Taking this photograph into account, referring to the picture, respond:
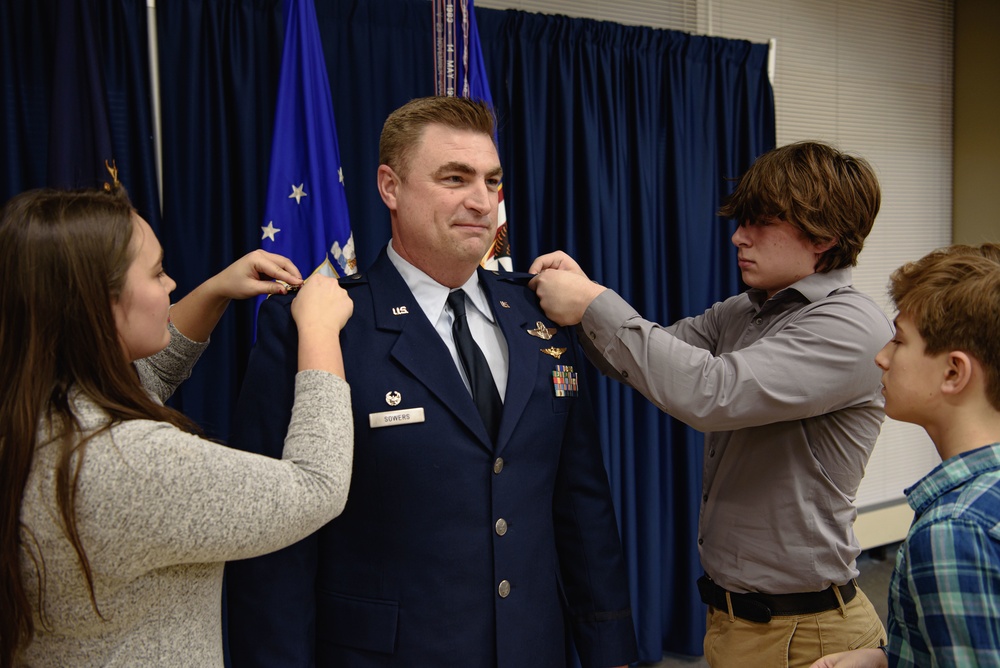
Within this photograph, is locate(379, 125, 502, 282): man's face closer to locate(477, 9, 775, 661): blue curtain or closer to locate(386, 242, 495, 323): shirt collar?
locate(386, 242, 495, 323): shirt collar

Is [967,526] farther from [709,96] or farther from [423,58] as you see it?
[709,96]

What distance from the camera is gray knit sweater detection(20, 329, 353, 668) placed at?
3.54 ft

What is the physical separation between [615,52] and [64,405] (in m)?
3.02

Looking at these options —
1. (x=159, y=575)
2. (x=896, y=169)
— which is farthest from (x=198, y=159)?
(x=896, y=169)

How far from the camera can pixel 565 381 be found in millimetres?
1792

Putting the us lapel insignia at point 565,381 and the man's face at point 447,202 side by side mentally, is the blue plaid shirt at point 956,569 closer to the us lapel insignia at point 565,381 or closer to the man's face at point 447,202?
the us lapel insignia at point 565,381

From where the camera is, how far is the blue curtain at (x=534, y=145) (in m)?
2.69

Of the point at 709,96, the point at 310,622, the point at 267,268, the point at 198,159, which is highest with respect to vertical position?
the point at 709,96

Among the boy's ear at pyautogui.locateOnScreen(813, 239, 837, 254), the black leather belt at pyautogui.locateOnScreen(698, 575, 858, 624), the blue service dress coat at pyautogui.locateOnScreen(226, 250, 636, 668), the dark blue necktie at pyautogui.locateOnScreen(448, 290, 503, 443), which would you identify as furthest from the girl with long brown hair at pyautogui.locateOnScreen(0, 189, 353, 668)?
the boy's ear at pyautogui.locateOnScreen(813, 239, 837, 254)

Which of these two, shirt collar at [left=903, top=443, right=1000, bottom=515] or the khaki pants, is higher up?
shirt collar at [left=903, top=443, right=1000, bottom=515]

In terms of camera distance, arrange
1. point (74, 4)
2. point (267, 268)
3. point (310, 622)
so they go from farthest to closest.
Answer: point (74, 4) → point (267, 268) → point (310, 622)

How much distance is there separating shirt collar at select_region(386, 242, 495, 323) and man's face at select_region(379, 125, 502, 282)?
21mm

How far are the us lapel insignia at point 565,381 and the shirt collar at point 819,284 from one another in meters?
0.57

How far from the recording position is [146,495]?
1.08 meters
